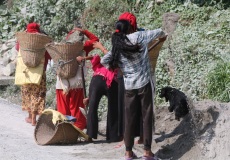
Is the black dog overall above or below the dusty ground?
above

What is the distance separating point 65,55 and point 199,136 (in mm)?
2583

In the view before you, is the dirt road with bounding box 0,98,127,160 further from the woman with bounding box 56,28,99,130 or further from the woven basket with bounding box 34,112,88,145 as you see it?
the woman with bounding box 56,28,99,130

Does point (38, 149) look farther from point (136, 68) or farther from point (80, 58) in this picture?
point (136, 68)

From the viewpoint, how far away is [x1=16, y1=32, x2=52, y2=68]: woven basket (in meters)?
11.0

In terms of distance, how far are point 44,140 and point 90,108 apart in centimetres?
80

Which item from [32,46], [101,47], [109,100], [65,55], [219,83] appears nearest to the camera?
[101,47]

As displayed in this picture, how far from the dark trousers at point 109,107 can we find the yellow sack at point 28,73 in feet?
5.25

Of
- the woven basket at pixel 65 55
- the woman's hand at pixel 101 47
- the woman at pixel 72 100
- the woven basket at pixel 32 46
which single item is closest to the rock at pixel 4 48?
the woven basket at pixel 32 46

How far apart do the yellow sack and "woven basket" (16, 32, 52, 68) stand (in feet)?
0.31

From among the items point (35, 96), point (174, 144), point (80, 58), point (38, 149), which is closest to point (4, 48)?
point (35, 96)

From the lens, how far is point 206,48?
38.2 ft

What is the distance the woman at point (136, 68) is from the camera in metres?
8.47

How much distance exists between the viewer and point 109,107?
9938 mm

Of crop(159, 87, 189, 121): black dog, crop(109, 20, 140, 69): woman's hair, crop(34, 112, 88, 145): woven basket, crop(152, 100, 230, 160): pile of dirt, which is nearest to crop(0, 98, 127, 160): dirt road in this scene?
crop(34, 112, 88, 145): woven basket
